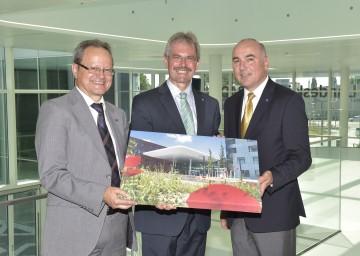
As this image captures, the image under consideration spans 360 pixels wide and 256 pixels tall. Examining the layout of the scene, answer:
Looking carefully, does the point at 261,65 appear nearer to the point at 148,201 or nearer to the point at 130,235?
the point at 148,201

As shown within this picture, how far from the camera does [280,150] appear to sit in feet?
9.89

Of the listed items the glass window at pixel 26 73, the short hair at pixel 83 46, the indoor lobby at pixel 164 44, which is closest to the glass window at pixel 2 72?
the indoor lobby at pixel 164 44

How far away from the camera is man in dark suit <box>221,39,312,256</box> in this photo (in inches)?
116

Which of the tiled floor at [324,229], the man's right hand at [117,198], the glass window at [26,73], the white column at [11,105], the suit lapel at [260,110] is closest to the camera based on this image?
the man's right hand at [117,198]

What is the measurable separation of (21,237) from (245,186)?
5.13 meters

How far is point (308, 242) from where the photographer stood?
838cm

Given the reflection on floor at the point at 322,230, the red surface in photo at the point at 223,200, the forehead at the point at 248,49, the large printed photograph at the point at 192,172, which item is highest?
the forehead at the point at 248,49

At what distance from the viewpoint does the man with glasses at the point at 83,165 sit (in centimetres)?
252

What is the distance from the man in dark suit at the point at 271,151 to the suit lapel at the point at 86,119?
1.05m

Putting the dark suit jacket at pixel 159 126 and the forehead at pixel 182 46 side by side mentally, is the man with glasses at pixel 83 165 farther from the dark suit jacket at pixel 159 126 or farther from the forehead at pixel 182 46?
the forehead at pixel 182 46

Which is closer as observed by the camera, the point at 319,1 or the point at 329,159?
the point at 329,159

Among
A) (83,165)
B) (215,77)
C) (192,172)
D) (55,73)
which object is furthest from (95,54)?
(55,73)

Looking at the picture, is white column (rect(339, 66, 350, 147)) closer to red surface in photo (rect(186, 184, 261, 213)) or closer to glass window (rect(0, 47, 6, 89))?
glass window (rect(0, 47, 6, 89))

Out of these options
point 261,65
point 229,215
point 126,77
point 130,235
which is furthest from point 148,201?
point 126,77
